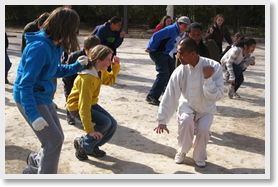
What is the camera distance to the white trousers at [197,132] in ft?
13.5

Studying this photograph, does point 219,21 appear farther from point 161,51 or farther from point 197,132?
point 197,132

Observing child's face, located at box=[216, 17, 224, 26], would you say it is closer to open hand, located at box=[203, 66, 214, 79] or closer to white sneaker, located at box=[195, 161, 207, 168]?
open hand, located at box=[203, 66, 214, 79]

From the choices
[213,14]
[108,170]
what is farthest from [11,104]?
[213,14]

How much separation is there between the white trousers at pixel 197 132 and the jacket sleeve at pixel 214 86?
0.29 metres

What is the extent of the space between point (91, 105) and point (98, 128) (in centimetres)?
28

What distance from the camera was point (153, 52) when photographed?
6.94 m

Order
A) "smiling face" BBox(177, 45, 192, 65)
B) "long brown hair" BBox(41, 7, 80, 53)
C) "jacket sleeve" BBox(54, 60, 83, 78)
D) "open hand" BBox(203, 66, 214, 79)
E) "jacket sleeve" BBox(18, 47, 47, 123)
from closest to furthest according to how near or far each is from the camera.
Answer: "jacket sleeve" BBox(18, 47, 47, 123)
"long brown hair" BBox(41, 7, 80, 53)
"jacket sleeve" BBox(54, 60, 83, 78)
"open hand" BBox(203, 66, 214, 79)
"smiling face" BBox(177, 45, 192, 65)

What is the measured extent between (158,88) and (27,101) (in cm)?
421

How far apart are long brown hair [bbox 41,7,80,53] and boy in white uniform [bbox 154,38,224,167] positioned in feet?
4.41

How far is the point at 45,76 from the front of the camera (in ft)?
10.4

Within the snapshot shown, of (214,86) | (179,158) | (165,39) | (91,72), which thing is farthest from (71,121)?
(214,86)

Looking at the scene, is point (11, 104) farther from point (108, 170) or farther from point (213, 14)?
point (213, 14)

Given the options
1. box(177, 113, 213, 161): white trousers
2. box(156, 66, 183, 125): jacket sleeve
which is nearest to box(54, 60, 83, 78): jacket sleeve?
box(156, 66, 183, 125): jacket sleeve

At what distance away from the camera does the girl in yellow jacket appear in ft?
12.9
